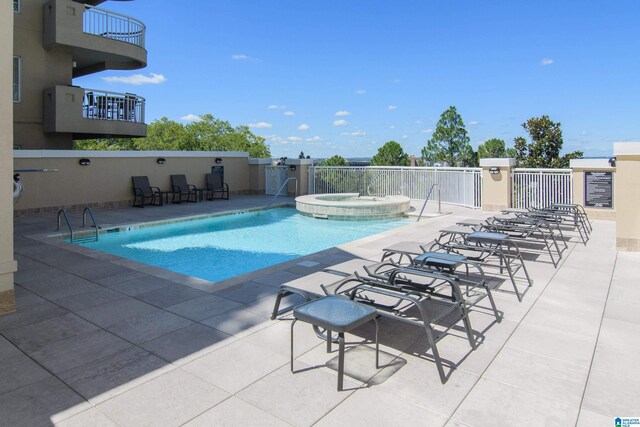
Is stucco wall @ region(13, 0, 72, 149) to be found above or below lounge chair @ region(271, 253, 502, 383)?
above

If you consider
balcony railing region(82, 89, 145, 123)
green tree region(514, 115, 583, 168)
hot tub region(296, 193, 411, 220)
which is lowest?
hot tub region(296, 193, 411, 220)

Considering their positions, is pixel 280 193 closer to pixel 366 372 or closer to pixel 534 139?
pixel 534 139

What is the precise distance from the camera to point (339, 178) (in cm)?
1675

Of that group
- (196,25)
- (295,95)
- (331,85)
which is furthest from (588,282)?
(295,95)

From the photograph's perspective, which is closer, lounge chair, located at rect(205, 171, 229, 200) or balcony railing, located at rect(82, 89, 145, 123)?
balcony railing, located at rect(82, 89, 145, 123)

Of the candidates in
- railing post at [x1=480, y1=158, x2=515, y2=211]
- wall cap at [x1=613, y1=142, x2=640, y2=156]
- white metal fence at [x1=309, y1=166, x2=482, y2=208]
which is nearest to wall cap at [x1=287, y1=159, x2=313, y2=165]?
white metal fence at [x1=309, y1=166, x2=482, y2=208]

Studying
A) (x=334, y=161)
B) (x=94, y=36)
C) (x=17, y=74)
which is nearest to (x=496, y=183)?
(x=334, y=161)

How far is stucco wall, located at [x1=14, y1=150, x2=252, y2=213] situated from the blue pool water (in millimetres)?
3621

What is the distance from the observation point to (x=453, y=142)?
1065 inches

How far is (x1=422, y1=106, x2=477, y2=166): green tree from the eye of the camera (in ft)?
88.3

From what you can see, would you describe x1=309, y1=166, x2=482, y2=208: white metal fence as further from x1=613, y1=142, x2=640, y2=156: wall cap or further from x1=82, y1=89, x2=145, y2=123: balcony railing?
x1=82, y1=89, x2=145, y2=123: balcony railing

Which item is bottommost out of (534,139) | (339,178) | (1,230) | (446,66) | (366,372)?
(366,372)

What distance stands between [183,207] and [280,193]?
4728mm

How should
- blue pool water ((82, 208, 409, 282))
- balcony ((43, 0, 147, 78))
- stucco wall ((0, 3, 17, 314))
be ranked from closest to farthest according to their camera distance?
stucco wall ((0, 3, 17, 314)) → blue pool water ((82, 208, 409, 282)) → balcony ((43, 0, 147, 78))
